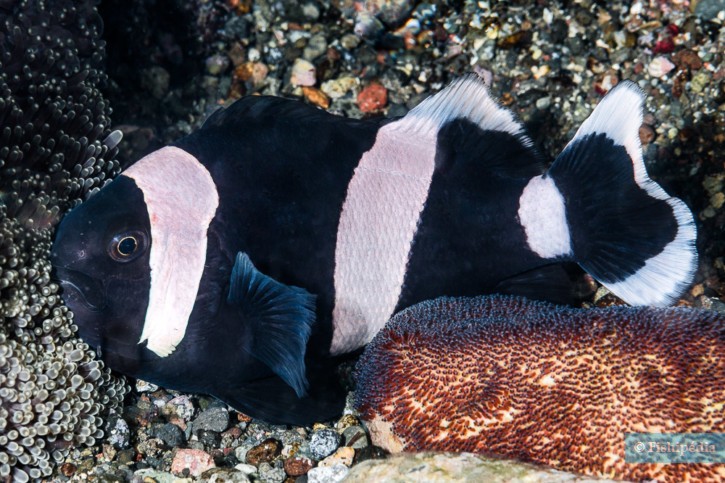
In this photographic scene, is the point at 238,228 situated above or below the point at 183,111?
above

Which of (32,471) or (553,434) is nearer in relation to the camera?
(553,434)

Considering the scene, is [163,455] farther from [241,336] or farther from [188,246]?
[188,246]

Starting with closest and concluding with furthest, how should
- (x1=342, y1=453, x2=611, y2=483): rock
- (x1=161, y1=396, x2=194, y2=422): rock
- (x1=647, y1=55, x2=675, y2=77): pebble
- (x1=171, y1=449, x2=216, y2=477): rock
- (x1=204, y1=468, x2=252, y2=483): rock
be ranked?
(x1=342, y1=453, x2=611, y2=483): rock → (x1=204, y1=468, x2=252, y2=483): rock → (x1=171, y1=449, x2=216, y2=477): rock → (x1=161, y1=396, x2=194, y2=422): rock → (x1=647, y1=55, x2=675, y2=77): pebble

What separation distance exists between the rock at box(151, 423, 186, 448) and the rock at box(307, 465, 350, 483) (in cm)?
63

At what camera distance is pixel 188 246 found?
2.50 meters

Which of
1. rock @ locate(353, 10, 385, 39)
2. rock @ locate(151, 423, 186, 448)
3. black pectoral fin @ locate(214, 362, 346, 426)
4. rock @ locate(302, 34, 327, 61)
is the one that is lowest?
rock @ locate(151, 423, 186, 448)

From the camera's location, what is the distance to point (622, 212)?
2.68 meters

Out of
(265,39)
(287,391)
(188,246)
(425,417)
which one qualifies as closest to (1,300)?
(188,246)

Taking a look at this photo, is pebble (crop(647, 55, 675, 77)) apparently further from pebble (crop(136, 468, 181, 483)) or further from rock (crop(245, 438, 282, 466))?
pebble (crop(136, 468, 181, 483))

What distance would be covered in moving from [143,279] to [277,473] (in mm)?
1012

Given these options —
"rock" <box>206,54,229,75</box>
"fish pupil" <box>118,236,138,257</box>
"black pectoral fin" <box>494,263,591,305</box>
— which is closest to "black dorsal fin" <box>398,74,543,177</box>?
"black pectoral fin" <box>494,263,591,305</box>

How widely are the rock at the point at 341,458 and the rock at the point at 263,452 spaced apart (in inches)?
8.6

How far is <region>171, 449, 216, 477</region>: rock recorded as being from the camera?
9.16ft

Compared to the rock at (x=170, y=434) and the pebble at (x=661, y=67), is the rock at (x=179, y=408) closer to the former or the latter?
the rock at (x=170, y=434)
